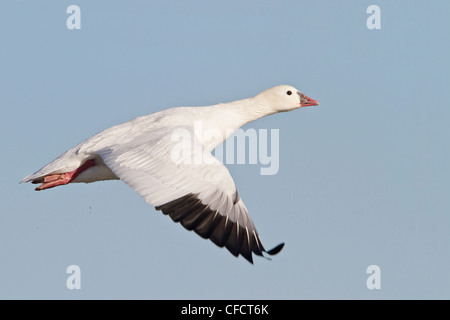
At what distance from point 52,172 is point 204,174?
2.80 meters

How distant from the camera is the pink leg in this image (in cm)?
1074

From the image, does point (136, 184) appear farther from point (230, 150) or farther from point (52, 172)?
point (230, 150)

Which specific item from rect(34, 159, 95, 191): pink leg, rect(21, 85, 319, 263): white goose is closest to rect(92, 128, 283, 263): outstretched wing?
rect(21, 85, 319, 263): white goose

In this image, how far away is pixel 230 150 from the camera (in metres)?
11.7

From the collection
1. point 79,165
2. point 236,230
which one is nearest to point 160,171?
point 236,230

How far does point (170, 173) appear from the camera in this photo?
352 inches

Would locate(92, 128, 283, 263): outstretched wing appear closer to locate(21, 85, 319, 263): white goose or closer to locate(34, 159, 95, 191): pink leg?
locate(21, 85, 319, 263): white goose

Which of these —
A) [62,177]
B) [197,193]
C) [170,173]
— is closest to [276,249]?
[197,193]

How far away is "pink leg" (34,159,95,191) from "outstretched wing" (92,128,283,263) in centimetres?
153

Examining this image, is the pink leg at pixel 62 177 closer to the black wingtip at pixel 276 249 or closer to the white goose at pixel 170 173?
the white goose at pixel 170 173

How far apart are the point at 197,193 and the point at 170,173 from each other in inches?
16.0

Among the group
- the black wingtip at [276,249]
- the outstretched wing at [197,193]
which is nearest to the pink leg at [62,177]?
the outstretched wing at [197,193]

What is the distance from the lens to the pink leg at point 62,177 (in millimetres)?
10742

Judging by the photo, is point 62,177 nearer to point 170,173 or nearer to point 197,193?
point 170,173
